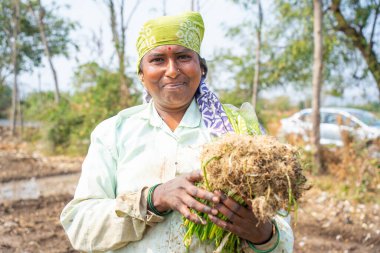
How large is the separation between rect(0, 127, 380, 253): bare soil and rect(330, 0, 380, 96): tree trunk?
4116 mm

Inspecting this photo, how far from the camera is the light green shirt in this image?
1623 mm

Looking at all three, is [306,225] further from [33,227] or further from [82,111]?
[82,111]

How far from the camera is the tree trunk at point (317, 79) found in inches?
309

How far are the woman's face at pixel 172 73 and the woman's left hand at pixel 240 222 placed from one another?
0.57 m

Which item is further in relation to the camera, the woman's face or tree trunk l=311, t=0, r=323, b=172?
tree trunk l=311, t=0, r=323, b=172

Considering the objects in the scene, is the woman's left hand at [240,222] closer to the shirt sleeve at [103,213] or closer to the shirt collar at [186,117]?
the shirt sleeve at [103,213]

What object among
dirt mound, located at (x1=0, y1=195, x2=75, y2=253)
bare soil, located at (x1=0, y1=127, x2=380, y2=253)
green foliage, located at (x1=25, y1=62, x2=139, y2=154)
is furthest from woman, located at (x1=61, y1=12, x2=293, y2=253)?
green foliage, located at (x1=25, y1=62, x2=139, y2=154)

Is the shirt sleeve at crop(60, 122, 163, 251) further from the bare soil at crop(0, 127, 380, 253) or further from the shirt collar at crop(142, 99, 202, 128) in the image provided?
the bare soil at crop(0, 127, 380, 253)

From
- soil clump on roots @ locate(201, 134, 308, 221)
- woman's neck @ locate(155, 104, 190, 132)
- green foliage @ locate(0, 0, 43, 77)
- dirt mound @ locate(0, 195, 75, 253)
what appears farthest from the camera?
green foliage @ locate(0, 0, 43, 77)

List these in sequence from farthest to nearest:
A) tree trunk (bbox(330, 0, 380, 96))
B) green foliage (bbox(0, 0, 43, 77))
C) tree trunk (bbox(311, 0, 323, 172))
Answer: green foliage (bbox(0, 0, 43, 77)), tree trunk (bbox(330, 0, 380, 96)), tree trunk (bbox(311, 0, 323, 172))

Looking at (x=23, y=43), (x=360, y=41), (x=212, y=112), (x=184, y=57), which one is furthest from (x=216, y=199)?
(x=23, y=43)

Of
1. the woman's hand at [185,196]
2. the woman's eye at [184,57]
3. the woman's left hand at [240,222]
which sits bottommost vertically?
the woman's left hand at [240,222]

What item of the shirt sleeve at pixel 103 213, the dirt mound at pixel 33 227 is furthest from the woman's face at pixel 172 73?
the dirt mound at pixel 33 227

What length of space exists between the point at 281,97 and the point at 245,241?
3398 cm
